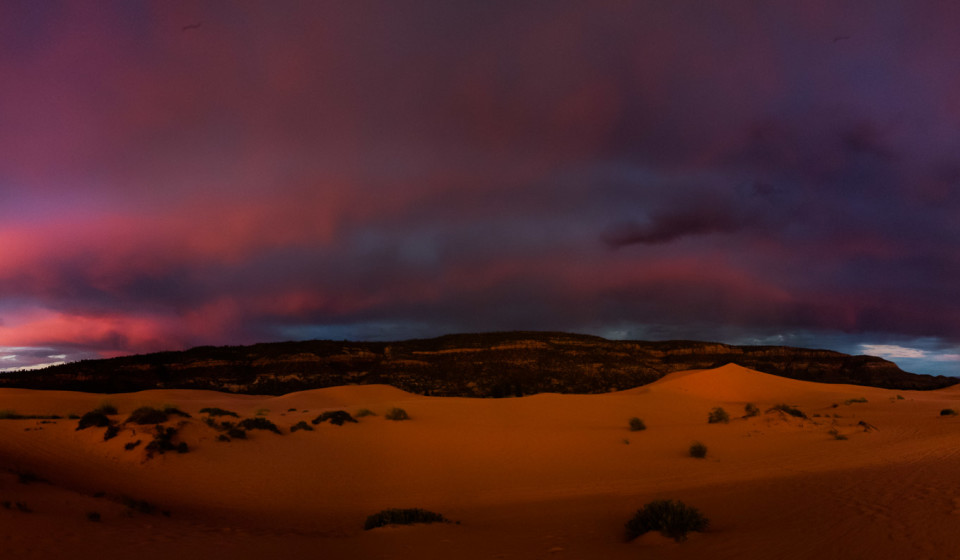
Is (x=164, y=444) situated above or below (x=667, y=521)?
below

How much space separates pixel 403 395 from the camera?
5138 cm

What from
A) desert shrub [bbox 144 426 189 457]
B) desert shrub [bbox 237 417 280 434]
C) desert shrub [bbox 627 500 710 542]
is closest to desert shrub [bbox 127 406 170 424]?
desert shrub [bbox 144 426 189 457]

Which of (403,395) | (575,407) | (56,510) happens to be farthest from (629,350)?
(56,510)

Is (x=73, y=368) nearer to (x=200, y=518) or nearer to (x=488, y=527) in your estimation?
(x=200, y=518)

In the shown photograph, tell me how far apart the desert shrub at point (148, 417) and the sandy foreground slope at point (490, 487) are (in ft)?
1.69

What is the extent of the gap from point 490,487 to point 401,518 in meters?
5.69

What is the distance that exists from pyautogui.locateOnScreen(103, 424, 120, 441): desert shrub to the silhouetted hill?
37.7 metres

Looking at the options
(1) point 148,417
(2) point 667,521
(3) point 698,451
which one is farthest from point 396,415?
(2) point 667,521

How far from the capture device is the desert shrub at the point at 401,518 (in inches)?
414

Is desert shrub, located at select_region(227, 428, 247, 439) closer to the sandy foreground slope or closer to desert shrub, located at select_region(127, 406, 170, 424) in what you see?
the sandy foreground slope

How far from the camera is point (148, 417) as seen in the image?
19875 mm

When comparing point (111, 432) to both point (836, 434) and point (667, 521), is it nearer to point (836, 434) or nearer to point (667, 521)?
point (667, 521)

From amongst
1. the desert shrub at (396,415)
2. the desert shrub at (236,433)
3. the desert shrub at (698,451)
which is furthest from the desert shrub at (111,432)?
the desert shrub at (698,451)

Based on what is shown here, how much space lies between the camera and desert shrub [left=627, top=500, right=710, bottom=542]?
853cm
